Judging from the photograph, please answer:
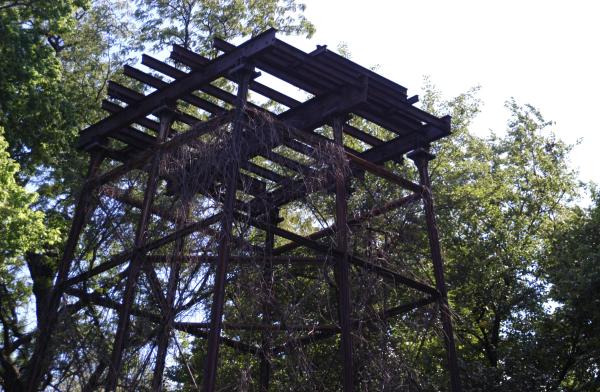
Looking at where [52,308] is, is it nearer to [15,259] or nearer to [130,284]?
[130,284]

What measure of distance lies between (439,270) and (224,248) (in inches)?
137

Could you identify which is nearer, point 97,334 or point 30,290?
point 97,334

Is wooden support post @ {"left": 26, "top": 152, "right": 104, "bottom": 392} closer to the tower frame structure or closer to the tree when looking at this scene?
the tower frame structure

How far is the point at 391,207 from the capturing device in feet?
35.6

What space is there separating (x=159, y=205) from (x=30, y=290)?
5874 millimetres

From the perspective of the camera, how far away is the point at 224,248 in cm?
784

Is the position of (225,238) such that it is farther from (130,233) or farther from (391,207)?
(130,233)

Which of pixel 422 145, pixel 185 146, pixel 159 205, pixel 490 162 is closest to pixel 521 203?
pixel 490 162

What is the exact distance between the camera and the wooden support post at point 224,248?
736cm

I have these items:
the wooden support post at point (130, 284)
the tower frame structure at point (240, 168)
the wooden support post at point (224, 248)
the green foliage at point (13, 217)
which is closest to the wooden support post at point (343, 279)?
the tower frame structure at point (240, 168)

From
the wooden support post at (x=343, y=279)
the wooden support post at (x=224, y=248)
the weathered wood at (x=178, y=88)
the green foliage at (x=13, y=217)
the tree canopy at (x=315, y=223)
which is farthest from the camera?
the tree canopy at (x=315, y=223)

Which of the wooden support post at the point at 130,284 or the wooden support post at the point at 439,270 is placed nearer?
the wooden support post at the point at 130,284

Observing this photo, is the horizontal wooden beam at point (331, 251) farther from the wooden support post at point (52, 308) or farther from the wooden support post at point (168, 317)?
the wooden support post at point (52, 308)

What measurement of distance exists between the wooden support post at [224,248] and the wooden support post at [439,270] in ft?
9.52
